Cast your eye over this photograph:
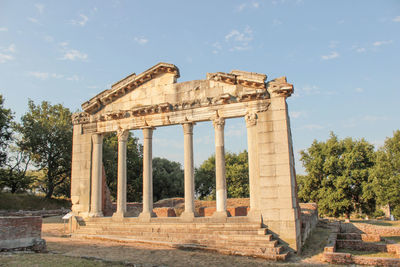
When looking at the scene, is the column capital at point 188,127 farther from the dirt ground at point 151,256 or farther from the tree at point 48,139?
the tree at point 48,139

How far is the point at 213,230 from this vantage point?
49.3ft

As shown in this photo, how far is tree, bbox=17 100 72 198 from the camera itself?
38.2m

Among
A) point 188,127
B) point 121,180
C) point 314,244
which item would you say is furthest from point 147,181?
point 314,244

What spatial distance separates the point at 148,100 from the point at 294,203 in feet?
31.5

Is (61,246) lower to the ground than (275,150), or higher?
lower

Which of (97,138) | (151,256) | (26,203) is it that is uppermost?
(97,138)

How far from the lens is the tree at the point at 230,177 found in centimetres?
4694

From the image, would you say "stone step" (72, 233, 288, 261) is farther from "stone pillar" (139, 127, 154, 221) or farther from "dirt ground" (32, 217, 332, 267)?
"stone pillar" (139, 127, 154, 221)

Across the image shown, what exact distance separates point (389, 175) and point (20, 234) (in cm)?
2920

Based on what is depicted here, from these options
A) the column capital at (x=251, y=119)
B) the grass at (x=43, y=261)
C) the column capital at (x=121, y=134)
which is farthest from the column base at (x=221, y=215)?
the column capital at (x=121, y=134)

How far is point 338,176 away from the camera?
37531mm

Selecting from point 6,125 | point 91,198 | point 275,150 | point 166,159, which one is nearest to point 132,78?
point 91,198

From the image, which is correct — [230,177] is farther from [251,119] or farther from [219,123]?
[251,119]

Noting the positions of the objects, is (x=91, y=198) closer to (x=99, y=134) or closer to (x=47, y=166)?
(x=99, y=134)
